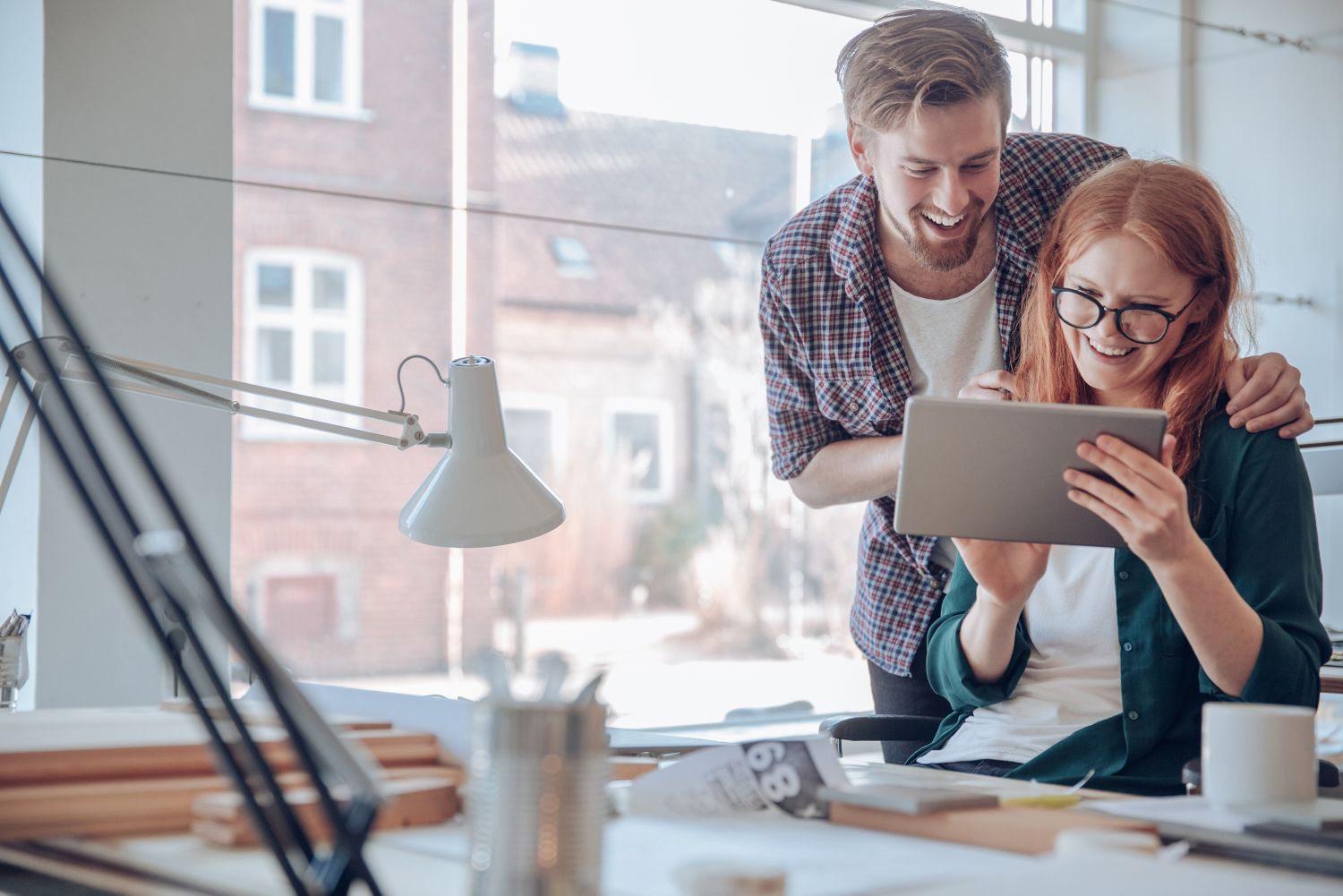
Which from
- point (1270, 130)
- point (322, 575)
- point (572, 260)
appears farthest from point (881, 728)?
point (572, 260)

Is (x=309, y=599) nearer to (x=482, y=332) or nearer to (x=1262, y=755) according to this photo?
(x=482, y=332)

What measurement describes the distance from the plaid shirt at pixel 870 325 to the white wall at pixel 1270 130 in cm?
270

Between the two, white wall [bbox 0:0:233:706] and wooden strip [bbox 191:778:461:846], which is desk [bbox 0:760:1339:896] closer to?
wooden strip [bbox 191:778:461:846]

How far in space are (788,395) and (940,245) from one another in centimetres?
40

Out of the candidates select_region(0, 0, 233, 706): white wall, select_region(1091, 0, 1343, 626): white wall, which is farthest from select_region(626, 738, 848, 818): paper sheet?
select_region(1091, 0, 1343, 626): white wall

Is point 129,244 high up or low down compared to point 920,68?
down

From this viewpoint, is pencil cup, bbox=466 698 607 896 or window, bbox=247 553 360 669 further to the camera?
window, bbox=247 553 360 669

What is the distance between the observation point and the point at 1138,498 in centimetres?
143

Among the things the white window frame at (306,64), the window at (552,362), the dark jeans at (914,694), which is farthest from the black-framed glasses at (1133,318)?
the white window frame at (306,64)

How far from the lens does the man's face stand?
2010mm

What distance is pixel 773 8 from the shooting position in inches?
164

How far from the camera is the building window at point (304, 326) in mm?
8445

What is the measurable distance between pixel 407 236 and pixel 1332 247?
6115mm

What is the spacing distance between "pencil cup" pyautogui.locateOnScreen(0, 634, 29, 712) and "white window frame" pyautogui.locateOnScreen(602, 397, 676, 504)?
28.1ft
